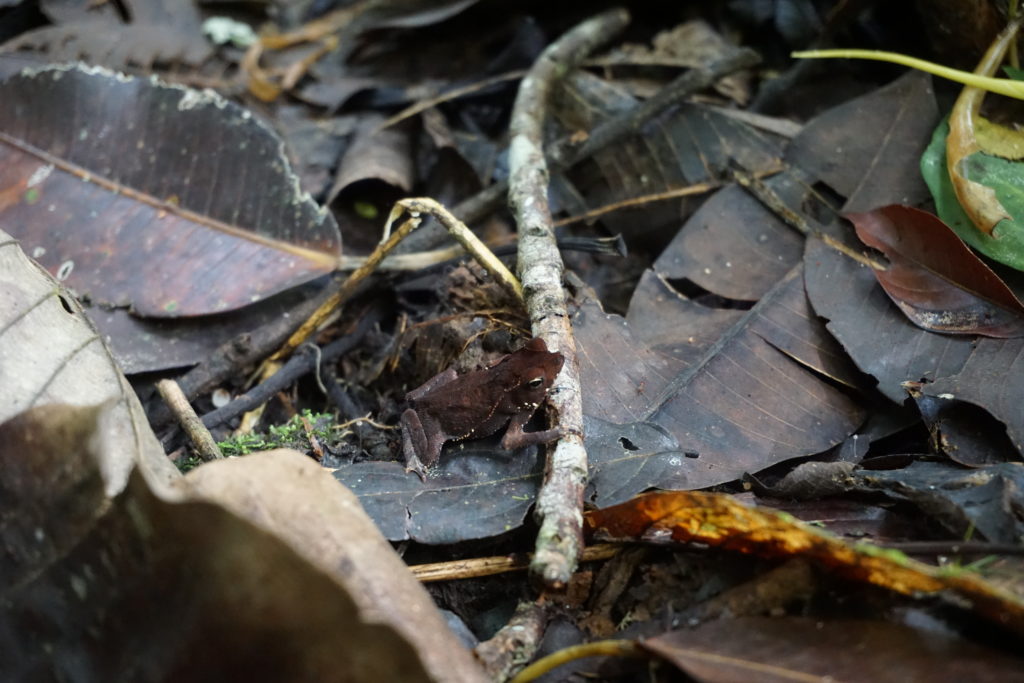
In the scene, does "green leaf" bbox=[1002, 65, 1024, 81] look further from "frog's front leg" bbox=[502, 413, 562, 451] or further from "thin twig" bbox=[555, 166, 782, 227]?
"frog's front leg" bbox=[502, 413, 562, 451]

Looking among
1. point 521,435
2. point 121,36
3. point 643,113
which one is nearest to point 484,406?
point 521,435

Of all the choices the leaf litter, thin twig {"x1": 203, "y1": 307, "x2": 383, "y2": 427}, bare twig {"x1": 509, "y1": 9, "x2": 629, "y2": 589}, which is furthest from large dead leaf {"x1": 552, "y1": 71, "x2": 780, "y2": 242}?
thin twig {"x1": 203, "y1": 307, "x2": 383, "y2": 427}

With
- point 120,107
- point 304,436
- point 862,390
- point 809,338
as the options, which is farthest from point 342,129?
point 862,390

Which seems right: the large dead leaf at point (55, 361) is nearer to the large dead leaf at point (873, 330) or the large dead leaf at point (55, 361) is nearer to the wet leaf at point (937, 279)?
the large dead leaf at point (873, 330)

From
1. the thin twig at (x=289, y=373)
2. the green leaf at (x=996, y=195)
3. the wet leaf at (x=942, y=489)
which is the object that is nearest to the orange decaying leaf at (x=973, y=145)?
the green leaf at (x=996, y=195)

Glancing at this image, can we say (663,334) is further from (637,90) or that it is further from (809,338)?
(637,90)

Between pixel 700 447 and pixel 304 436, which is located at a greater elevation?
pixel 700 447
